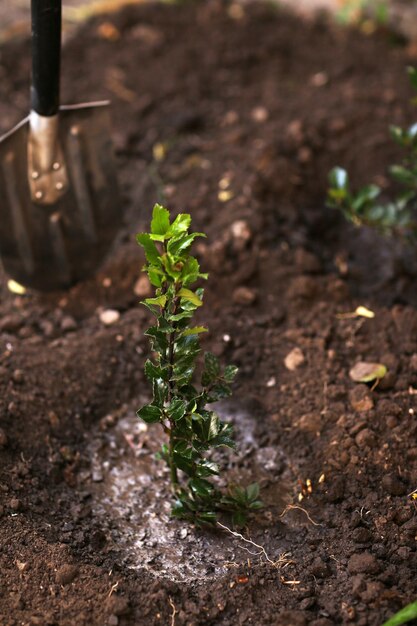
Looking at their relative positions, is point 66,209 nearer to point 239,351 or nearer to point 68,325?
point 68,325

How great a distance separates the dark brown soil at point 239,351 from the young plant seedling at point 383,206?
0.16 meters

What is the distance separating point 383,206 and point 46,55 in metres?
1.04

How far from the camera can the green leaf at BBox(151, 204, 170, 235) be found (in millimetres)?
1651

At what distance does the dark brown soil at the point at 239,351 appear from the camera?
71.4 inches

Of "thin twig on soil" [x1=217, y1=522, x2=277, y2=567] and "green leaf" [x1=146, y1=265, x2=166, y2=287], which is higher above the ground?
"green leaf" [x1=146, y1=265, x2=166, y2=287]

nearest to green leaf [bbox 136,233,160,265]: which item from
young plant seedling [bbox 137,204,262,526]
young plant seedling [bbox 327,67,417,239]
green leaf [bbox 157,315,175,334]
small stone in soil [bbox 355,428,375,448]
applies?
young plant seedling [bbox 137,204,262,526]

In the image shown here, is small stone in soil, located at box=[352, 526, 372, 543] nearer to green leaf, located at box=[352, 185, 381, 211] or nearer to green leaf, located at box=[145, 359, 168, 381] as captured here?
green leaf, located at box=[145, 359, 168, 381]

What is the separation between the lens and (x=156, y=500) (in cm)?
210

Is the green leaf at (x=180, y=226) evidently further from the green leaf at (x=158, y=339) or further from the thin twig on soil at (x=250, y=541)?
the thin twig on soil at (x=250, y=541)

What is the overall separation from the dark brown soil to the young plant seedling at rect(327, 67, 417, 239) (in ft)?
0.52

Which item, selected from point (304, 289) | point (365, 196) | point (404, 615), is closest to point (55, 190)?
point (304, 289)

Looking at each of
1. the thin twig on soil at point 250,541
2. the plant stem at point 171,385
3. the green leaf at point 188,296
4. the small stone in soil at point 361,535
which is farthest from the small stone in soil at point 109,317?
the small stone in soil at point 361,535

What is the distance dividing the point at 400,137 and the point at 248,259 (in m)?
0.54

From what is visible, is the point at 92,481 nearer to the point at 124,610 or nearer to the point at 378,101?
the point at 124,610
